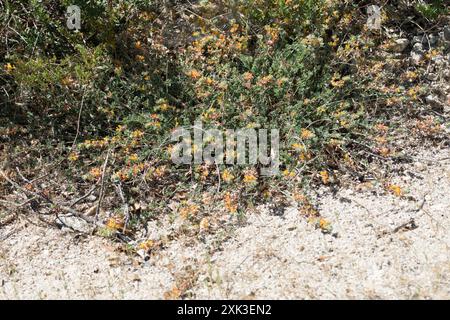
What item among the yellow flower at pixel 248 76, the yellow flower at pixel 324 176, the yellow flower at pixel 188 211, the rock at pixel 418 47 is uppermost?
the rock at pixel 418 47

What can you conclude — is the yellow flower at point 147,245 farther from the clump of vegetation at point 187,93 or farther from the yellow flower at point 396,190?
the yellow flower at point 396,190

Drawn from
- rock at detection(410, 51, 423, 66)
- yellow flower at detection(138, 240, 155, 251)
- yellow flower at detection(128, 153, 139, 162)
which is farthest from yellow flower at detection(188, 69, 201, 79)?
rock at detection(410, 51, 423, 66)

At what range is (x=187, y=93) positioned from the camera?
432cm

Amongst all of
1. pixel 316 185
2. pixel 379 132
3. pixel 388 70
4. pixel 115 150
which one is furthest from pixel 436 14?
pixel 115 150

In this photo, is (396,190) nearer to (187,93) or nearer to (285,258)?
(285,258)

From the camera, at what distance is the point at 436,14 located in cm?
449

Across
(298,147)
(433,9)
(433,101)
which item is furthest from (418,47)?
(298,147)

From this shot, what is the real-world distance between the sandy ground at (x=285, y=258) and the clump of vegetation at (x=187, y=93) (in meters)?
0.25

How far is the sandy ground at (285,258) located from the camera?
3.24 meters

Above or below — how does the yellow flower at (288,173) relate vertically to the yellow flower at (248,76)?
below

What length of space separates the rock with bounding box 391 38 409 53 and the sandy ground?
3.73 feet

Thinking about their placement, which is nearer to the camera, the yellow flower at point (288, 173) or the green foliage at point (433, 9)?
the yellow flower at point (288, 173)

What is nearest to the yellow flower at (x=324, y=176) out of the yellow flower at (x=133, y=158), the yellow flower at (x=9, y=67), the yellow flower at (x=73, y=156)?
the yellow flower at (x=133, y=158)

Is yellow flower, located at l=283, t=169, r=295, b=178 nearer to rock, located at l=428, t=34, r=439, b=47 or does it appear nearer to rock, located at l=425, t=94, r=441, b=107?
rock, located at l=425, t=94, r=441, b=107
